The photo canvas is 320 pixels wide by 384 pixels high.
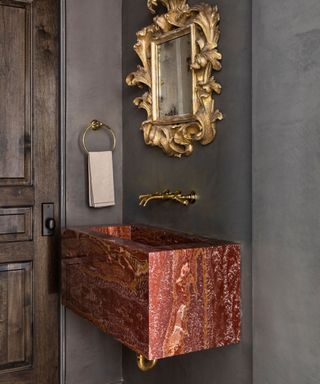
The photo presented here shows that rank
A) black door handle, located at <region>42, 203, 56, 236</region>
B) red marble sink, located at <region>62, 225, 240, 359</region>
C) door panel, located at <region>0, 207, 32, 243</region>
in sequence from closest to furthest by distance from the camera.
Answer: red marble sink, located at <region>62, 225, 240, 359</region> → door panel, located at <region>0, 207, 32, 243</region> → black door handle, located at <region>42, 203, 56, 236</region>

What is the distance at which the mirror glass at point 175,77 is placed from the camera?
6.64 feet

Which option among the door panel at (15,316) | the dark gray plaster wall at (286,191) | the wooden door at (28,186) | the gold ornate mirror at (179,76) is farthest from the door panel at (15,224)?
the dark gray plaster wall at (286,191)

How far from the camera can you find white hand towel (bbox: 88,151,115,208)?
96.9 inches

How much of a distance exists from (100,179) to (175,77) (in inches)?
26.7

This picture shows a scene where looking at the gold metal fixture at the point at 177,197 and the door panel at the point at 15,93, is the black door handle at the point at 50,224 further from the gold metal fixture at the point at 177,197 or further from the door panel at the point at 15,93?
the gold metal fixture at the point at 177,197

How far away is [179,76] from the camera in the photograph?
2.09 m

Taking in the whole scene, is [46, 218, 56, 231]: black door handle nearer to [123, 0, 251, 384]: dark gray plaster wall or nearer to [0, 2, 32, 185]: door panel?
[0, 2, 32, 185]: door panel

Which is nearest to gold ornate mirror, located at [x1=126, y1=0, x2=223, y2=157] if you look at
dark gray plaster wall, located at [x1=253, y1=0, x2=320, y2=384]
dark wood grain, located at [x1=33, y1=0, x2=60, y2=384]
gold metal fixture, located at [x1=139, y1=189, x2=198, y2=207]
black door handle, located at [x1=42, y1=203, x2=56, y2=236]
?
gold metal fixture, located at [x1=139, y1=189, x2=198, y2=207]

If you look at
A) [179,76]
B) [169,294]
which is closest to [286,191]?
[169,294]

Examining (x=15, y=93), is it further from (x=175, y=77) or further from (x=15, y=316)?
(x=15, y=316)

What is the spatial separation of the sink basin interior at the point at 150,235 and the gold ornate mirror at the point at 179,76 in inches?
14.0

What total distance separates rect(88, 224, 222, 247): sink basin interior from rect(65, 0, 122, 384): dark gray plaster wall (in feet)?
0.73

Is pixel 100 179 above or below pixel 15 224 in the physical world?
above

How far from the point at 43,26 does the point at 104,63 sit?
1.19 ft
